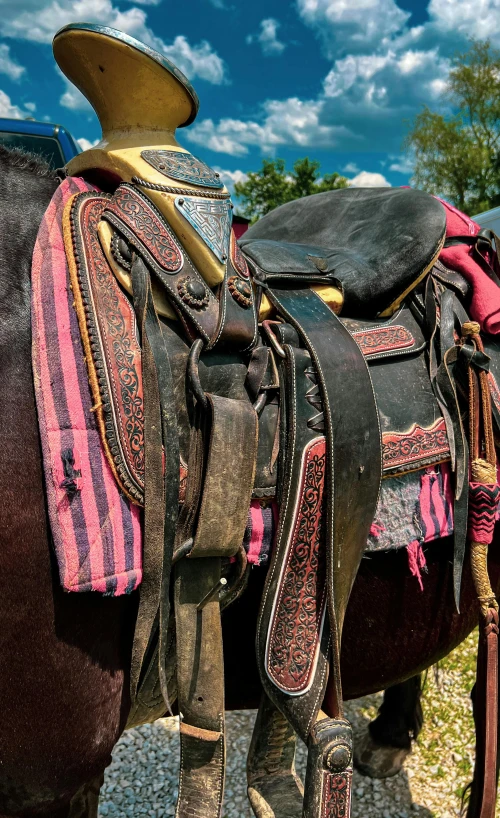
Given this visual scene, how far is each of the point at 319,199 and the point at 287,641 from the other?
4.38ft

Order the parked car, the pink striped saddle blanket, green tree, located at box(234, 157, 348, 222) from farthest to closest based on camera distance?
green tree, located at box(234, 157, 348, 222) → the parked car → the pink striped saddle blanket

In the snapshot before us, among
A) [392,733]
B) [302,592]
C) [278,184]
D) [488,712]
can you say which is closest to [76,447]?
[302,592]

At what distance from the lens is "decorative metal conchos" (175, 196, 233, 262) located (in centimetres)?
106

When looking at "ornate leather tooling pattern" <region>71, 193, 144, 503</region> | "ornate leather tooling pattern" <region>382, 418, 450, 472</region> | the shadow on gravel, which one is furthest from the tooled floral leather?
the shadow on gravel

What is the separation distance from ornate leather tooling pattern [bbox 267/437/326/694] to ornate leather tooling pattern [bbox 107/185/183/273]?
0.41 m

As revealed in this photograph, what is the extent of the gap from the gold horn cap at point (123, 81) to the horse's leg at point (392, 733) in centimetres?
230

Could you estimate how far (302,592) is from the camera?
44.6 inches

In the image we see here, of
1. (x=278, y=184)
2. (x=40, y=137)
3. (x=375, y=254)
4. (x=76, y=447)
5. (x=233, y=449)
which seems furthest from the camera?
(x=278, y=184)

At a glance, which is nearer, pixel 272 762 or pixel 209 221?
pixel 209 221

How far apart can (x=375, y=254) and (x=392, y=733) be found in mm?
2040

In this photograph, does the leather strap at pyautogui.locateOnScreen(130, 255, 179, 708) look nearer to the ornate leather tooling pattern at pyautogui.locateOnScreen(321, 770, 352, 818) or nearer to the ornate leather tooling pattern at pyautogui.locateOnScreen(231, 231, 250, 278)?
the ornate leather tooling pattern at pyautogui.locateOnScreen(231, 231, 250, 278)

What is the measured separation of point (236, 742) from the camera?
2674mm

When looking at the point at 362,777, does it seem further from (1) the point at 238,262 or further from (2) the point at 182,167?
(2) the point at 182,167

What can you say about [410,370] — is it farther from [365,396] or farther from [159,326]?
[159,326]
